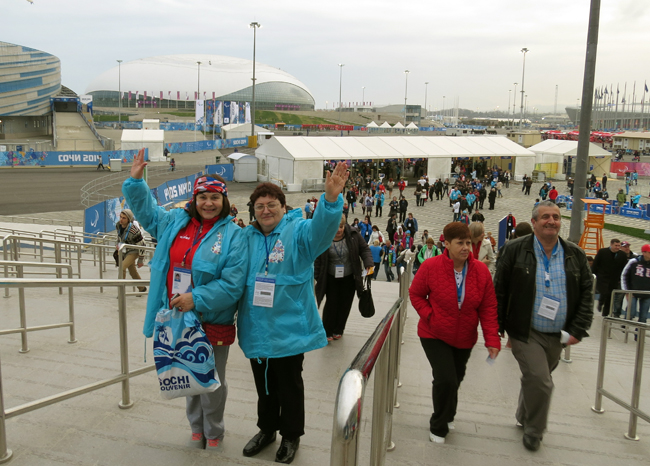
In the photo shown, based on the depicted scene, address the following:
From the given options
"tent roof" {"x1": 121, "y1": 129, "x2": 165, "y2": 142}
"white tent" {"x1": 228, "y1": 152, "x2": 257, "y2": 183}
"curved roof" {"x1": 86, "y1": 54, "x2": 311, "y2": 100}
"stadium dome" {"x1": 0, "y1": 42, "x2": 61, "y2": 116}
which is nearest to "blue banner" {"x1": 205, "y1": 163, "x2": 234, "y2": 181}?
"white tent" {"x1": 228, "y1": 152, "x2": 257, "y2": 183}

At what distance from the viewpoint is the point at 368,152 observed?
3195 cm

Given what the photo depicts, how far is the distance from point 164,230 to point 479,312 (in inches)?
83.9

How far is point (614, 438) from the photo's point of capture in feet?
12.6

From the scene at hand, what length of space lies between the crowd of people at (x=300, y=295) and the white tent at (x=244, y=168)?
30251 millimetres

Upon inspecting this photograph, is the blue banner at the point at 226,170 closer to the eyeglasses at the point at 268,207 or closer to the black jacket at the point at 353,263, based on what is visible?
the black jacket at the point at 353,263

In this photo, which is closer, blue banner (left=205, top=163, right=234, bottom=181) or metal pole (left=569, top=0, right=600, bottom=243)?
metal pole (left=569, top=0, right=600, bottom=243)

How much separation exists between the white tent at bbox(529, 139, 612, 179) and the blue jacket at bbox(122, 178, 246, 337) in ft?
125

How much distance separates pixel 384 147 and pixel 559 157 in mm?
14026

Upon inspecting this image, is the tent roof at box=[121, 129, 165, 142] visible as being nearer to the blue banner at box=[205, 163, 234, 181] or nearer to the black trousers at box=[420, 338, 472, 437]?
the blue banner at box=[205, 163, 234, 181]

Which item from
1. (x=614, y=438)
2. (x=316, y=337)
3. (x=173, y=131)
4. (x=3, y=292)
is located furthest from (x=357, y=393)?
(x=173, y=131)

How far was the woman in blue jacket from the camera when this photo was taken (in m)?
2.98

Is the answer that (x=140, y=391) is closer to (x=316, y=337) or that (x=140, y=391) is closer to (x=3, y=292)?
(x=316, y=337)

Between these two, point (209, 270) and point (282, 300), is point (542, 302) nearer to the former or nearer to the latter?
point (282, 300)

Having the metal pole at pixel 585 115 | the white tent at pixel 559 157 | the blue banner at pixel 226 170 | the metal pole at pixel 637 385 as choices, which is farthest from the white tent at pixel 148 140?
the metal pole at pixel 637 385
